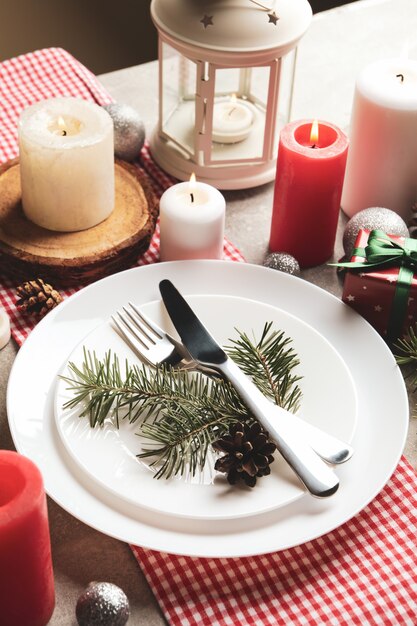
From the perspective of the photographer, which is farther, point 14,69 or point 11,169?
point 14,69

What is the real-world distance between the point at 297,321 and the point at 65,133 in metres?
0.30

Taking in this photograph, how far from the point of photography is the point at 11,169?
37.9 inches

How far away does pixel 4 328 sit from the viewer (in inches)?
32.2

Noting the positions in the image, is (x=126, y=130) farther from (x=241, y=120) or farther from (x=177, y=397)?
(x=177, y=397)

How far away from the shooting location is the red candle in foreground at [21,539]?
516 mm

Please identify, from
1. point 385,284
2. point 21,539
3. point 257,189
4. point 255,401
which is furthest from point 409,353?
point 21,539

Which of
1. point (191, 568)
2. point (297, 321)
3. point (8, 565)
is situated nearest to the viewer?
point (8, 565)

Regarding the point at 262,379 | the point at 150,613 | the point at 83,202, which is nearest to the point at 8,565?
the point at 150,613

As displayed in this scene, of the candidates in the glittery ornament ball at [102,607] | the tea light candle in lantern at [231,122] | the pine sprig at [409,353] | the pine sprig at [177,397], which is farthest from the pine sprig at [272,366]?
the tea light candle in lantern at [231,122]

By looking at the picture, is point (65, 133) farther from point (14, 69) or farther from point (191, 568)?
point (191, 568)

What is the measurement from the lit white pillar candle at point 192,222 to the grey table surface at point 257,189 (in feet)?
0.27

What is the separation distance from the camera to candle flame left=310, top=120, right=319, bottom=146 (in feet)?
2.88

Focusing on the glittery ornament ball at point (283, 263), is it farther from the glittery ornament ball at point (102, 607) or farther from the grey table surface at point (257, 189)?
the glittery ornament ball at point (102, 607)

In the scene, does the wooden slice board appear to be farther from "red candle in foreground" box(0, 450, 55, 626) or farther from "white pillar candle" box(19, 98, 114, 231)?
"red candle in foreground" box(0, 450, 55, 626)
